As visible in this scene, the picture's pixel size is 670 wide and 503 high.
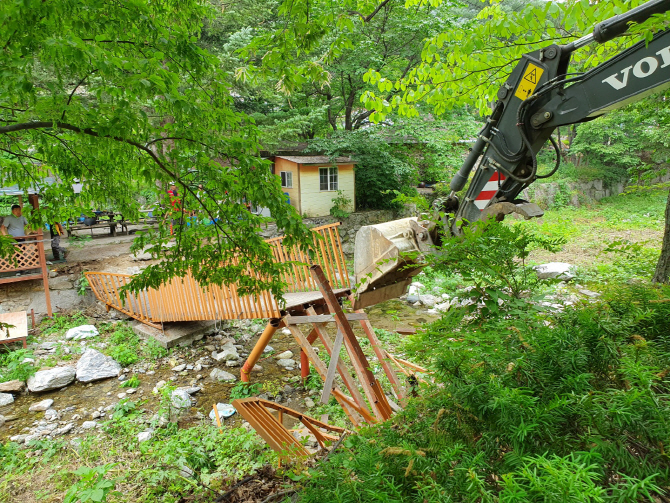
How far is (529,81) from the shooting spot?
3.12 meters

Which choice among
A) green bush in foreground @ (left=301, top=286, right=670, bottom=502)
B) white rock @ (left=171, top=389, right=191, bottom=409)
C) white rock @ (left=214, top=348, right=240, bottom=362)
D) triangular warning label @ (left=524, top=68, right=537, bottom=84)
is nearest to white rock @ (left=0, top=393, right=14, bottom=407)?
white rock @ (left=171, top=389, right=191, bottom=409)

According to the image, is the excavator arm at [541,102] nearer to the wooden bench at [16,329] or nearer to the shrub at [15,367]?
the shrub at [15,367]

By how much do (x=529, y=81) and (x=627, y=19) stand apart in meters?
0.69

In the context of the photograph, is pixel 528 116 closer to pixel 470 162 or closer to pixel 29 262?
pixel 470 162

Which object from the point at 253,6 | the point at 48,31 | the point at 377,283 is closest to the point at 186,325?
the point at 377,283

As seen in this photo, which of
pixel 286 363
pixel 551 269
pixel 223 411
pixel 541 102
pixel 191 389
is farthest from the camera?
pixel 551 269

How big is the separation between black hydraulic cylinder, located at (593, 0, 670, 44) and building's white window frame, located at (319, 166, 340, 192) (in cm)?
1289

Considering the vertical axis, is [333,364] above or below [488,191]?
below

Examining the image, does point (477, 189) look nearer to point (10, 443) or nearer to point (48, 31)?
point (48, 31)

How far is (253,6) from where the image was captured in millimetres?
12172

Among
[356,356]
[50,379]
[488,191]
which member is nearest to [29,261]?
[50,379]

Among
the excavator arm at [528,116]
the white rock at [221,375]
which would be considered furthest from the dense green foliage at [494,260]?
the white rock at [221,375]

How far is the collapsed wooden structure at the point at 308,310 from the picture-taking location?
3.90 m

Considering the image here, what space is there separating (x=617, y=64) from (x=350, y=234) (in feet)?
41.7
